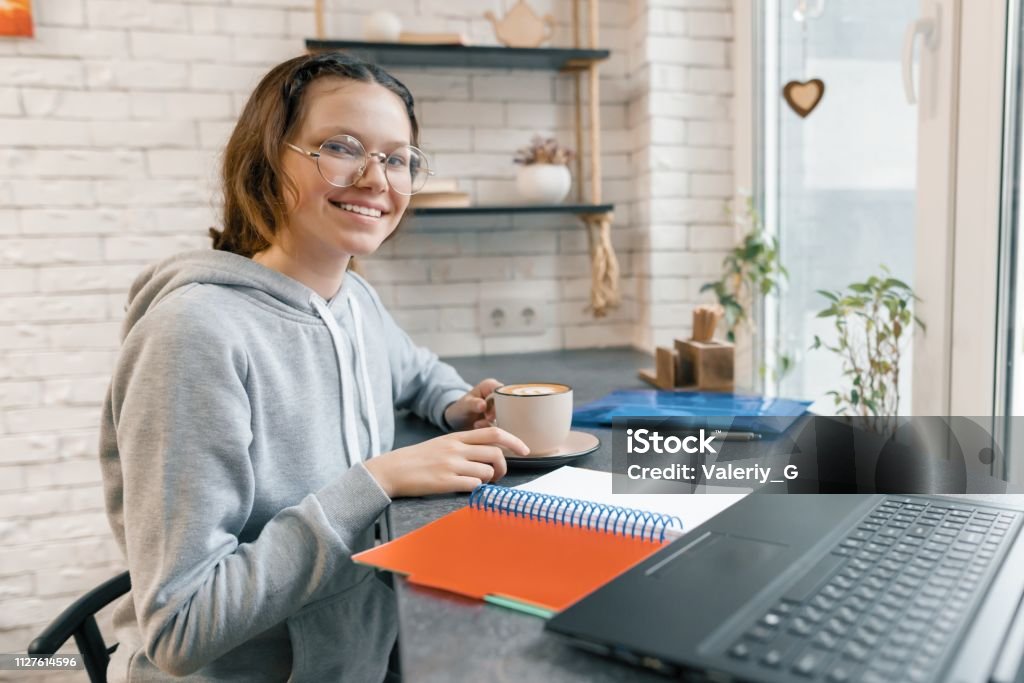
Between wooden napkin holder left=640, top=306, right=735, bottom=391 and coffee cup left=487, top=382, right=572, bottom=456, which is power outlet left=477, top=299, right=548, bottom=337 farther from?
coffee cup left=487, top=382, right=572, bottom=456

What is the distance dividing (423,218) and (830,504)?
144 centimetres

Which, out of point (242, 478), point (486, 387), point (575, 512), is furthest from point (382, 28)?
point (575, 512)

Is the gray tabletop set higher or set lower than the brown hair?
lower

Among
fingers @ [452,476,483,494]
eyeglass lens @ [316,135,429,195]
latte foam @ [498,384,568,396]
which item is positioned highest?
eyeglass lens @ [316,135,429,195]

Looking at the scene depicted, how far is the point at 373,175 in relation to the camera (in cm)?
106

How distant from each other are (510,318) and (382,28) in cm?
81

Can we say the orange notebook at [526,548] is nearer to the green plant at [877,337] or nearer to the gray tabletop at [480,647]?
the gray tabletop at [480,647]

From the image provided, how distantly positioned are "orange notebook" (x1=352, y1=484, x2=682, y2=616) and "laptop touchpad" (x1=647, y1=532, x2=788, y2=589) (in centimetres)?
4

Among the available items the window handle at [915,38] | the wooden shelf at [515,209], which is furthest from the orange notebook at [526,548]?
the wooden shelf at [515,209]

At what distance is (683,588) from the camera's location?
0.59 metres

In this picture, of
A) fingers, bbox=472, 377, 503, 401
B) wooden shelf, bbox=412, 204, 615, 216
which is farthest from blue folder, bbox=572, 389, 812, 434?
wooden shelf, bbox=412, 204, 615, 216

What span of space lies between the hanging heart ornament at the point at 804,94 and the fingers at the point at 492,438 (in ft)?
3.82

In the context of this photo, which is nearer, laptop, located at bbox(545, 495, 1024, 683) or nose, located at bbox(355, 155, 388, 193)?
laptop, located at bbox(545, 495, 1024, 683)

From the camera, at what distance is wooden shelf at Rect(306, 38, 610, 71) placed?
186 centimetres
